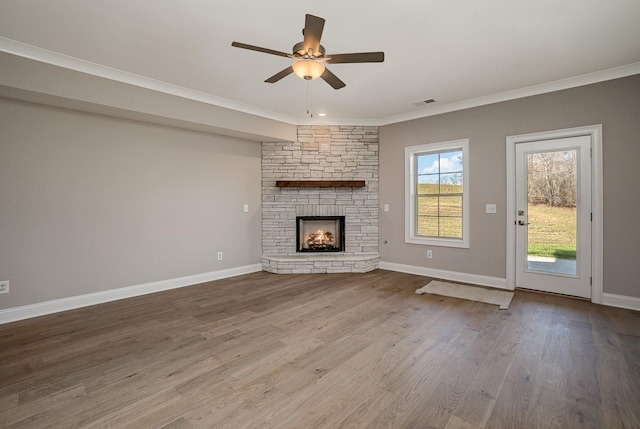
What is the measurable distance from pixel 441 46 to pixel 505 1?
27.0 inches

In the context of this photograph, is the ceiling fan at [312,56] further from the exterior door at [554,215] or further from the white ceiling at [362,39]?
the exterior door at [554,215]

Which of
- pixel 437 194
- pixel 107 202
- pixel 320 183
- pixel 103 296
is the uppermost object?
pixel 320 183

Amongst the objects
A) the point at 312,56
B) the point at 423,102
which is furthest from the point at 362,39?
the point at 423,102

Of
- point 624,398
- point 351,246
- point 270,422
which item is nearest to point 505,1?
point 624,398

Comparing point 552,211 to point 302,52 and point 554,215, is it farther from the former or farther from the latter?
point 302,52

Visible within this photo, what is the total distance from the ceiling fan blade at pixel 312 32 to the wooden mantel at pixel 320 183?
312 centimetres

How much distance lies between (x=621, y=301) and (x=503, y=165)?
2105mm

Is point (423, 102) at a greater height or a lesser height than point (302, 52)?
greater

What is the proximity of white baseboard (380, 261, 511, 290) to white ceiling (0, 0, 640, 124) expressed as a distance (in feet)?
8.83

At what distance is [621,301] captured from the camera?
3453 mm

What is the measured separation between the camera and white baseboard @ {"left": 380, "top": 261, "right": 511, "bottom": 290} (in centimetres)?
431

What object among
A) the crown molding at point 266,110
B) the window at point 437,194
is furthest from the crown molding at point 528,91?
the window at point 437,194

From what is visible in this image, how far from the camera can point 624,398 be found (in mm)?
1866

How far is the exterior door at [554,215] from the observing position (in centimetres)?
371
